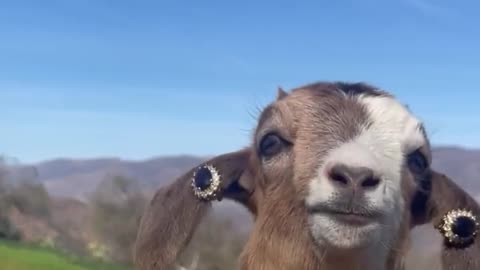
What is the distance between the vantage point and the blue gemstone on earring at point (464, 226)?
7504 mm

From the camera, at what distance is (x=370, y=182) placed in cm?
636

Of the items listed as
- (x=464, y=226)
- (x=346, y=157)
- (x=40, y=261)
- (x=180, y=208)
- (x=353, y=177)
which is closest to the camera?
(x=353, y=177)

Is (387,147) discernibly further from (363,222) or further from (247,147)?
(247,147)

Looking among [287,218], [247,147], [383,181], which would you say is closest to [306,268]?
[287,218]

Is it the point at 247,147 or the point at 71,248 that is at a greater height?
the point at 247,147

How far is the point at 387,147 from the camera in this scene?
679cm

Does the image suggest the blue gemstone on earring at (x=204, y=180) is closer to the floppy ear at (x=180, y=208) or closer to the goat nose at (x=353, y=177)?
the floppy ear at (x=180, y=208)

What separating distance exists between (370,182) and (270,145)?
115cm

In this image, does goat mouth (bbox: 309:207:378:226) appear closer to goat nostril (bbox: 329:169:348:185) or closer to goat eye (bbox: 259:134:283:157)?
goat nostril (bbox: 329:169:348:185)

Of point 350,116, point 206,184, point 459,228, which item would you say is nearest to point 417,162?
point 350,116

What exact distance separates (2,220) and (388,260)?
3174 centimetres

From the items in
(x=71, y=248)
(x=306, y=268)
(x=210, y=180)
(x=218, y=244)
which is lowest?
(x=71, y=248)

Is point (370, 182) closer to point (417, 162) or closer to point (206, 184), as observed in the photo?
point (417, 162)

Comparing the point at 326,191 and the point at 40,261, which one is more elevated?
the point at 326,191
